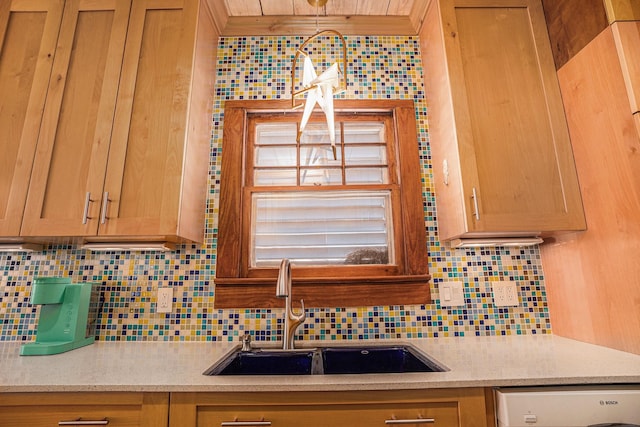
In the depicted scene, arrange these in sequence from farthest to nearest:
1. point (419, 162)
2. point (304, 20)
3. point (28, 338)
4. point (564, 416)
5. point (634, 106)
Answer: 1. point (304, 20)
2. point (419, 162)
3. point (28, 338)
4. point (634, 106)
5. point (564, 416)

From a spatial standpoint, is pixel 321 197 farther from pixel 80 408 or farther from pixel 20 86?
pixel 20 86

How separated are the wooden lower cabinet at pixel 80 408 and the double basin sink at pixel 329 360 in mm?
324

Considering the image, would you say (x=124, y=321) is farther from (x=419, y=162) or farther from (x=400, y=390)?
(x=419, y=162)

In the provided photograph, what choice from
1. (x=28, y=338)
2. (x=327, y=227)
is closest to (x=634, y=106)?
(x=327, y=227)

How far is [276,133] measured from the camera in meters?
1.91

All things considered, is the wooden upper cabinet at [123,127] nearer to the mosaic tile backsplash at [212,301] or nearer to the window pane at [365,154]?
the mosaic tile backsplash at [212,301]

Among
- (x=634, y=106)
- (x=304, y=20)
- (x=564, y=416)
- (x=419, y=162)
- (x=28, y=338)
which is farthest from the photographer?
(x=304, y=20)

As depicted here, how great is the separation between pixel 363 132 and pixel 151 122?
109 centimetres

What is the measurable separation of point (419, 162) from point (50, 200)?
5.68ft

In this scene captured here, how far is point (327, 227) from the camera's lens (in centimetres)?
179

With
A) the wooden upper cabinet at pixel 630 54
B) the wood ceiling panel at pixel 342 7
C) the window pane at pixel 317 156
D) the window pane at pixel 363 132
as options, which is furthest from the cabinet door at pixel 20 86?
the wooden upper cabinet at pixel 630 54

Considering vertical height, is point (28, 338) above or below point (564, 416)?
above

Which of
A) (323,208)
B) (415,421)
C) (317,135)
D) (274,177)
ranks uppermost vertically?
(317,135)

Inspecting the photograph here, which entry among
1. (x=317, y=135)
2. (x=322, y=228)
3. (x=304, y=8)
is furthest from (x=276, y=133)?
(x=304, y=8)
